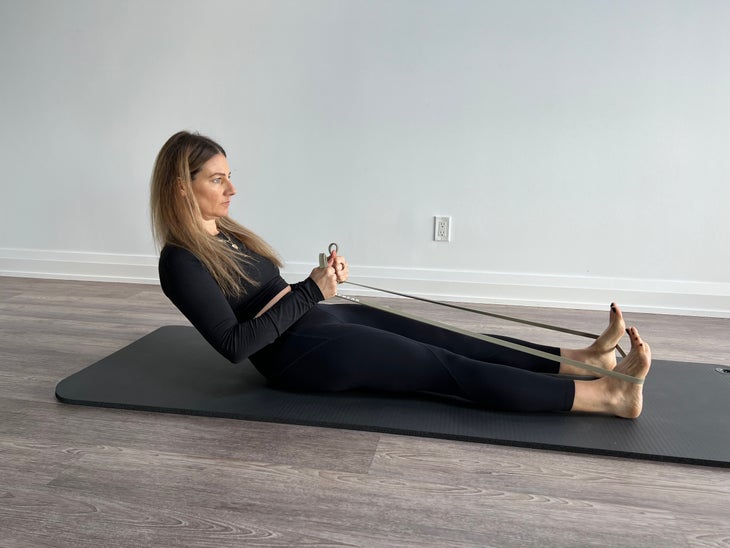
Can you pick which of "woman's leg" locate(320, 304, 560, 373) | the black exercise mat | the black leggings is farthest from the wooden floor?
"woman's leg" locate(320, 304, 560, 373)

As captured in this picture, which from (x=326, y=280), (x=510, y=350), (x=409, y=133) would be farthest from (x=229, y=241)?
(x=409, y=133)

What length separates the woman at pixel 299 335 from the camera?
6.84 feet

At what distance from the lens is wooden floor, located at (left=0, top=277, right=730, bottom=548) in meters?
1.58

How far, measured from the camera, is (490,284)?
A: 3809 mm

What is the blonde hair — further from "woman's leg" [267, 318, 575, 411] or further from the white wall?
the white wall

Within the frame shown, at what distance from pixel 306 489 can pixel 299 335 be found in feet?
1.87

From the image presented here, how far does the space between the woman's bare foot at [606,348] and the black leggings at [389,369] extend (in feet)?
0.74

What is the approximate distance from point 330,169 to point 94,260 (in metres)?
1.55

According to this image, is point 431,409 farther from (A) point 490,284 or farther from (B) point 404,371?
(A) point 490,284

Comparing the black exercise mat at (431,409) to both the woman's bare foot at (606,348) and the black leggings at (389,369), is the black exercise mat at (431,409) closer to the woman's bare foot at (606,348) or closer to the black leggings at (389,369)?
the black leggings at (389,369)

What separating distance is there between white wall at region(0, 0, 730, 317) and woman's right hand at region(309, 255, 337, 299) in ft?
5.79

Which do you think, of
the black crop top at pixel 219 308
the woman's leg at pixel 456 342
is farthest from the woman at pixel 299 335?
the woman's leg at pixel 456 342

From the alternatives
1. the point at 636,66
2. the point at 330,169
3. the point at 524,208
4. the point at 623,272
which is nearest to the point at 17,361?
the point at 330,169

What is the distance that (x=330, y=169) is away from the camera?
3895 mm
